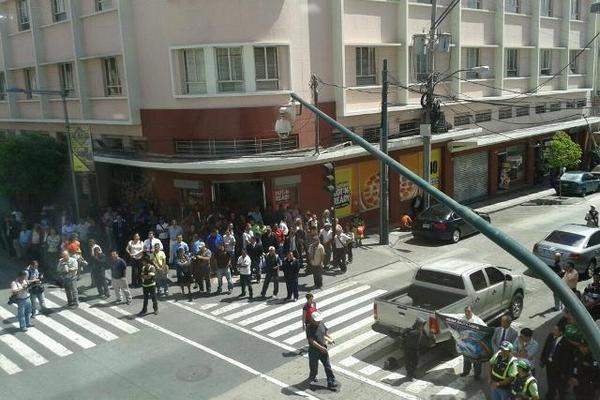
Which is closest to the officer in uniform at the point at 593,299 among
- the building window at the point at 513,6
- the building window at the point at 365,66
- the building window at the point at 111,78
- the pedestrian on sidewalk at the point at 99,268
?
the pedestrian on sidewalk at the point at 99,268

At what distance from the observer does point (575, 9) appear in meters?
36.8

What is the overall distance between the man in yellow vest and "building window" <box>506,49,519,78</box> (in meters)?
26.0

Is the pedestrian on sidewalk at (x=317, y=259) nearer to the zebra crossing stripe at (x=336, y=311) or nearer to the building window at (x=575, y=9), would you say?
the zebra crossing stripe at (x=336, y=311)

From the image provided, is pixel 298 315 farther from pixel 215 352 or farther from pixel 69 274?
pixel 69 274

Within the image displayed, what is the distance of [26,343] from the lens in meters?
13.5

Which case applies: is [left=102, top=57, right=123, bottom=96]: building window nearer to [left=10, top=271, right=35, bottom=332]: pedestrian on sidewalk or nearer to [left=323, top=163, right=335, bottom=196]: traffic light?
[left=323, top=163, right=335, bottom=196]: traffic light

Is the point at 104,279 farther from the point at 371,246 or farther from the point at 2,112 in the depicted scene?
the point at 2,112

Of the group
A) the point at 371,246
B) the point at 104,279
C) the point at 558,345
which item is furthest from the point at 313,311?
the point at 371,246

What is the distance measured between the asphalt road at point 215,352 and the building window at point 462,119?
13456 millimetres

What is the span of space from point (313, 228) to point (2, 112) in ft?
78.7

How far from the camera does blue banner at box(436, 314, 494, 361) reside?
10.2 meters

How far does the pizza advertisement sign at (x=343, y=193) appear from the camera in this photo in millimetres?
23594

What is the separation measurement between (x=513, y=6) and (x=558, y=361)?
26706 millimetres

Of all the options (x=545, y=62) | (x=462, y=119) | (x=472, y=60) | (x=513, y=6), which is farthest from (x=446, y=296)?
(x=545, y=62)
